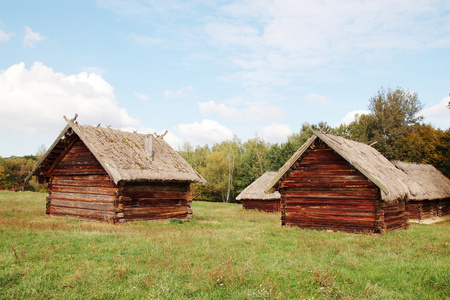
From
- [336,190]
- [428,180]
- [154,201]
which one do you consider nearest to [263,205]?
[428,180]

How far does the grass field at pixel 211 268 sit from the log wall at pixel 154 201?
16.6ft

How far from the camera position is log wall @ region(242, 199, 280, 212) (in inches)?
1268

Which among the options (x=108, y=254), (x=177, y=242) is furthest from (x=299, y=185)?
(x=108, y=254)

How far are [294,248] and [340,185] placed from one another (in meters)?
6.16

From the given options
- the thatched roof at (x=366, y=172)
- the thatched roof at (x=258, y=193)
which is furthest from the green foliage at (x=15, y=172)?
the thatched roof at (x=366, y=172)

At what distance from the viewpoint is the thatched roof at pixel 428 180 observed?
976 inches

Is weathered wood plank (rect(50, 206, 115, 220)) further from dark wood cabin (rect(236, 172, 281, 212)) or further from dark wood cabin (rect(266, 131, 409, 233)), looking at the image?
dark wood cabin (rect(236, 172, 281, 212))

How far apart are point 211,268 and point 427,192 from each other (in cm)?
2221

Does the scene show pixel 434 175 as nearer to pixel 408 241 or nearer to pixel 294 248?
pixel 408 241

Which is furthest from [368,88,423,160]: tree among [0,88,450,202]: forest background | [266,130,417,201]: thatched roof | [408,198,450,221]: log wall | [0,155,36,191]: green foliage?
[0,155,36,191]: green foliage

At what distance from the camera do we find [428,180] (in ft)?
89.6

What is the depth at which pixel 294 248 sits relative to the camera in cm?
1048

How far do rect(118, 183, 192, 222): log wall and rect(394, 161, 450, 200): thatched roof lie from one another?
15.3 meters

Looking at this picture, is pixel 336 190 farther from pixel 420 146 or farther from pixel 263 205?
pixel 420 146
